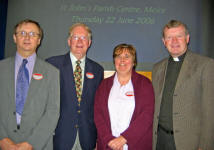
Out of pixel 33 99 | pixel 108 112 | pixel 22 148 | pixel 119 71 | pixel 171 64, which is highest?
pixel 171 64

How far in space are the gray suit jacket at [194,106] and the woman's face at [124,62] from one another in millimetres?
638

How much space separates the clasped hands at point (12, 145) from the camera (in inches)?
71.7

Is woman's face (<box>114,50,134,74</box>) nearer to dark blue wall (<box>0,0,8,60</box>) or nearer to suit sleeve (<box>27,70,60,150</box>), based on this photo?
suit sleeve (<box>27,70,60,150</box>)

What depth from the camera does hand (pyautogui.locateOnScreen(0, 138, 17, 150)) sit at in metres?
1.82

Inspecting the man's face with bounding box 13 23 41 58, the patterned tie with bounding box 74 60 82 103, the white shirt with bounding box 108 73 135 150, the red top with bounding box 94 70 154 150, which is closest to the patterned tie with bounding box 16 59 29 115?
the man's face with bounding box 13 23 41 58

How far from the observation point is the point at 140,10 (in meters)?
3.32

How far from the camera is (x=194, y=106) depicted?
1.99 m

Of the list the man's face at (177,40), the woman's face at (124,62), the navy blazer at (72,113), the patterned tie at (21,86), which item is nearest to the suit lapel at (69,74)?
the navy blazer at (72,113)

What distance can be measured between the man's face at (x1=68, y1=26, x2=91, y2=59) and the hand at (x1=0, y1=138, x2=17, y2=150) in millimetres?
1307

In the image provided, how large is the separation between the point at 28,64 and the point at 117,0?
216 cm

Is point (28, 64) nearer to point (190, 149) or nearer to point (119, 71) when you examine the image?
point (119, 71)

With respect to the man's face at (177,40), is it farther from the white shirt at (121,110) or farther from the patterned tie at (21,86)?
the patterned tie at (21,86)

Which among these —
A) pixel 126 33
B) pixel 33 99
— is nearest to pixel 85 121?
pixel 33 99

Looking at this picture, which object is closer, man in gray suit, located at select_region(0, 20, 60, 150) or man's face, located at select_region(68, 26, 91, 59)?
man in gray suit, located at select_region(0, 20, 60, 150)
